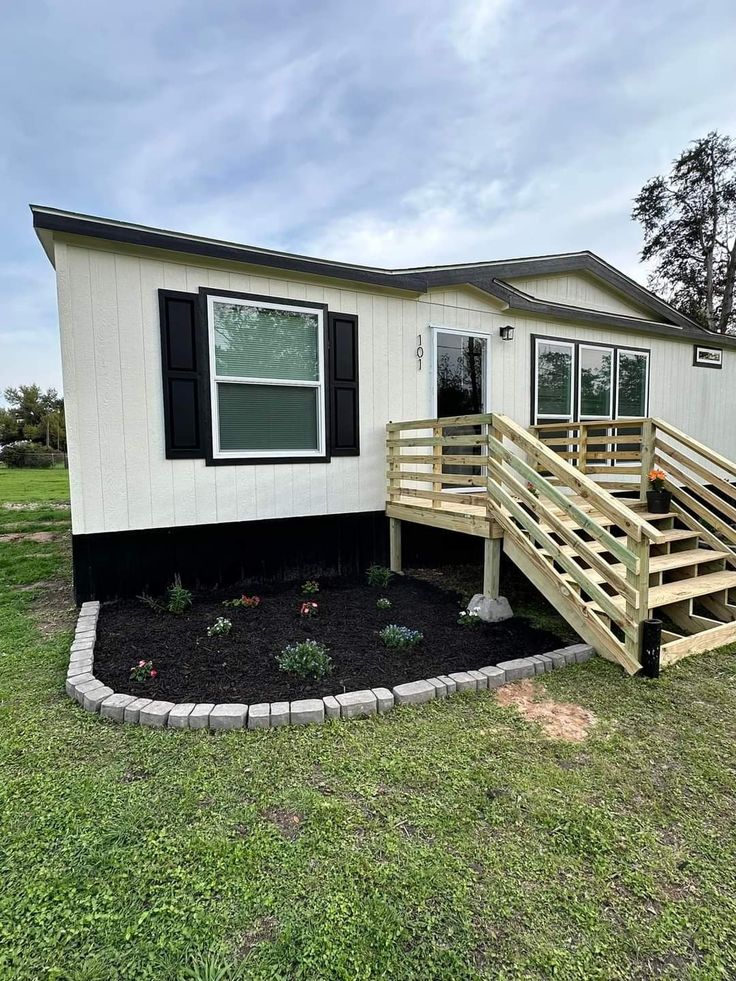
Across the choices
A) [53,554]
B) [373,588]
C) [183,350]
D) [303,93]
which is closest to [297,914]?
[373,588]

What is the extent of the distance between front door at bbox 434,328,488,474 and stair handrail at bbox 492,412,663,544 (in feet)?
5.93

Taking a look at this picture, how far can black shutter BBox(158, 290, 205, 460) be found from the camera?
4.38m

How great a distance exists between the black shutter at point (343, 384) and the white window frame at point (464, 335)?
101 cm

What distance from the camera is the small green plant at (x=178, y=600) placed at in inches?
163

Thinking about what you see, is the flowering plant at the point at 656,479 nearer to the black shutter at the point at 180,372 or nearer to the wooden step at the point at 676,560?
the wooden step at the point at 676,560

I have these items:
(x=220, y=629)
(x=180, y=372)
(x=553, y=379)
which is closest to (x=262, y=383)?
(x=180, y=372)

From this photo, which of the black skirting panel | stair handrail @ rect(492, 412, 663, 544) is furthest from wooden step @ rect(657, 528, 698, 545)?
the black skirting panel

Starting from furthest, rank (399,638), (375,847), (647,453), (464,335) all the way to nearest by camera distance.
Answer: (464,335), (647,453), (399,638), (375,847)

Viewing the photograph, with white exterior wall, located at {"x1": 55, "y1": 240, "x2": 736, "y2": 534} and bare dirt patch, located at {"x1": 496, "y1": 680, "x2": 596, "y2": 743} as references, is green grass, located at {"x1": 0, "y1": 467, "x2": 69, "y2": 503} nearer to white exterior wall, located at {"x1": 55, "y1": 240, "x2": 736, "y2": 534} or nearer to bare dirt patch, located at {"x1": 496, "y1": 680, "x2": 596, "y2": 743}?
white exterior wall, located at {"x1": 55, "y1": 240, "x2": 736, "y2": 534}

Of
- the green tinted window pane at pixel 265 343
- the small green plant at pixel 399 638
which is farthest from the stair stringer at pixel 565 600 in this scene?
the green tinted window pane at pixel 265 343

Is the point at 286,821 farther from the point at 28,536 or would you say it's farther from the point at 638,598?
the point at 28,536

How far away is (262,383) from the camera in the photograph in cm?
480

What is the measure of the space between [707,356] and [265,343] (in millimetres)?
7582

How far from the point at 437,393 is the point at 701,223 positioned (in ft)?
58.8
